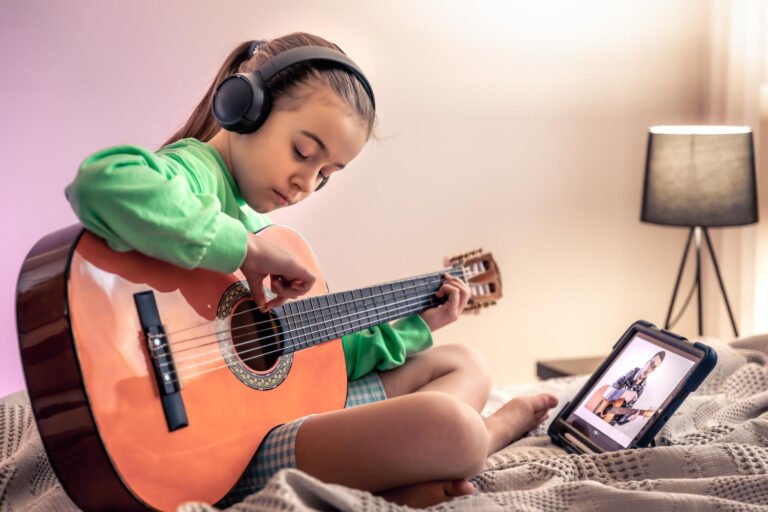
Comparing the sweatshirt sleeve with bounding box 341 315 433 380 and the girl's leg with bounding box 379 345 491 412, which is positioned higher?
the sweatshirt sleeve with bounding box 341 315 433 380

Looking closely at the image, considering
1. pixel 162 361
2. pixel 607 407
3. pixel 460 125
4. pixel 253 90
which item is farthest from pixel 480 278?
pixel 460 125

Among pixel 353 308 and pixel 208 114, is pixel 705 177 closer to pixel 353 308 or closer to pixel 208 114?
pixel 353 308

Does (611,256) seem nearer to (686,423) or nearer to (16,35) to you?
(686,423)

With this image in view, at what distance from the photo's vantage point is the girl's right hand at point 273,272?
3.30 feet

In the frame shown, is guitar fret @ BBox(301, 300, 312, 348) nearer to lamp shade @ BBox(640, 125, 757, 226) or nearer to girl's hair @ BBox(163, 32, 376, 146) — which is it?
girl's hair @ BBox(163, 32, 376, 146)

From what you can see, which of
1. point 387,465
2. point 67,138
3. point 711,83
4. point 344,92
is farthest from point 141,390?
point 711,83

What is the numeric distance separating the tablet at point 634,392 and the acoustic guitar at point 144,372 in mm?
425

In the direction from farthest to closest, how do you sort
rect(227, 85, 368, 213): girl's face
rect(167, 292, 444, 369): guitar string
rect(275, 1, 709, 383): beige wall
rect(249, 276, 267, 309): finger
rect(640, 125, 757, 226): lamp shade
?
rect(275, 1, 709, 383): beige wall < rect(640, 125, 757, 226): lamp shade < rect(227, 85, 368, 213): girl's face < rect(249, 276, 267, 309): finger < rect(167, 292, 444, 369): guitar string

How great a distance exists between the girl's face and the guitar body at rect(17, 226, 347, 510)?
0.20m

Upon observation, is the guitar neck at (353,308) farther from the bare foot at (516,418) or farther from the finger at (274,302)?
the bare foot at (516,418)

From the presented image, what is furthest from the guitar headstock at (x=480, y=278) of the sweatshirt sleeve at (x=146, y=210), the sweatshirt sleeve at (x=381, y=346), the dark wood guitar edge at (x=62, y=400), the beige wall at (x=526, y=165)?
the beige wall at (x=526, y=165)

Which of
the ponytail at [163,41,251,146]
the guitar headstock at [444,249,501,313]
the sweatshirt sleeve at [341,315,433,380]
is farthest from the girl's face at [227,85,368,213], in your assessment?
the guitar headstock at [444,249,501,313]

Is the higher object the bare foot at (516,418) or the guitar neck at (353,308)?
the guitar neck at (353,308)

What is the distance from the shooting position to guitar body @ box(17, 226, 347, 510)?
82 cm
